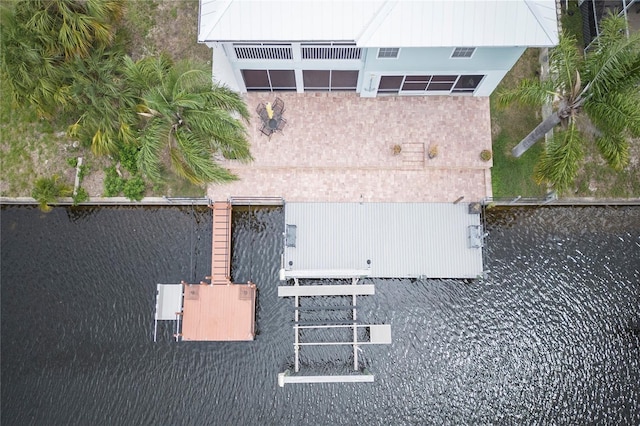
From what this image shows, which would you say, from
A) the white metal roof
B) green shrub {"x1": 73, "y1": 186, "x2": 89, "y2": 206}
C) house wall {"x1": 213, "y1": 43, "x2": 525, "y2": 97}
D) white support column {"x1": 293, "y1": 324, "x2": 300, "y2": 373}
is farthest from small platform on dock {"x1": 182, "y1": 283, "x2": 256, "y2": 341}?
the white metal roof

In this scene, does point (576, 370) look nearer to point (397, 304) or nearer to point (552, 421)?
point (552, 421)

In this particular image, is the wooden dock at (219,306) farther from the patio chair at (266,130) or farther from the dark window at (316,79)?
the dark window at (316,79)

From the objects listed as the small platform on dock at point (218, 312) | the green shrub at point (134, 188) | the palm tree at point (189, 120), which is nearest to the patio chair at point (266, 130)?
the palm tree at point (189, 120)

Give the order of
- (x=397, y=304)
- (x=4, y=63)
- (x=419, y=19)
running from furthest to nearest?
(x=397, y=304) → (x=4, y=63) → (x=419, y=19)

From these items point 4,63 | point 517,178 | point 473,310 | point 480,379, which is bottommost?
point 480,379

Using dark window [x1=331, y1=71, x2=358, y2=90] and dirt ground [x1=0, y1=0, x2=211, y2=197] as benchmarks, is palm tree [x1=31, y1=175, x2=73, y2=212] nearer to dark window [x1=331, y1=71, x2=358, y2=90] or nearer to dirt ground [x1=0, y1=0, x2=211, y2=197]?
dirt ground [x1=0, y1=0, x2=211, y2=197]

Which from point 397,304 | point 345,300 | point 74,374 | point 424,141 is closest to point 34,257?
point 74,374

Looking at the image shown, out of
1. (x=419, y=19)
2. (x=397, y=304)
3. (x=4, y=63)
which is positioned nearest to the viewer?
(x=419, y=19)

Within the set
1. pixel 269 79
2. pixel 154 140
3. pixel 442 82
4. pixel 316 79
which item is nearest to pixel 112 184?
pixel 154 140
